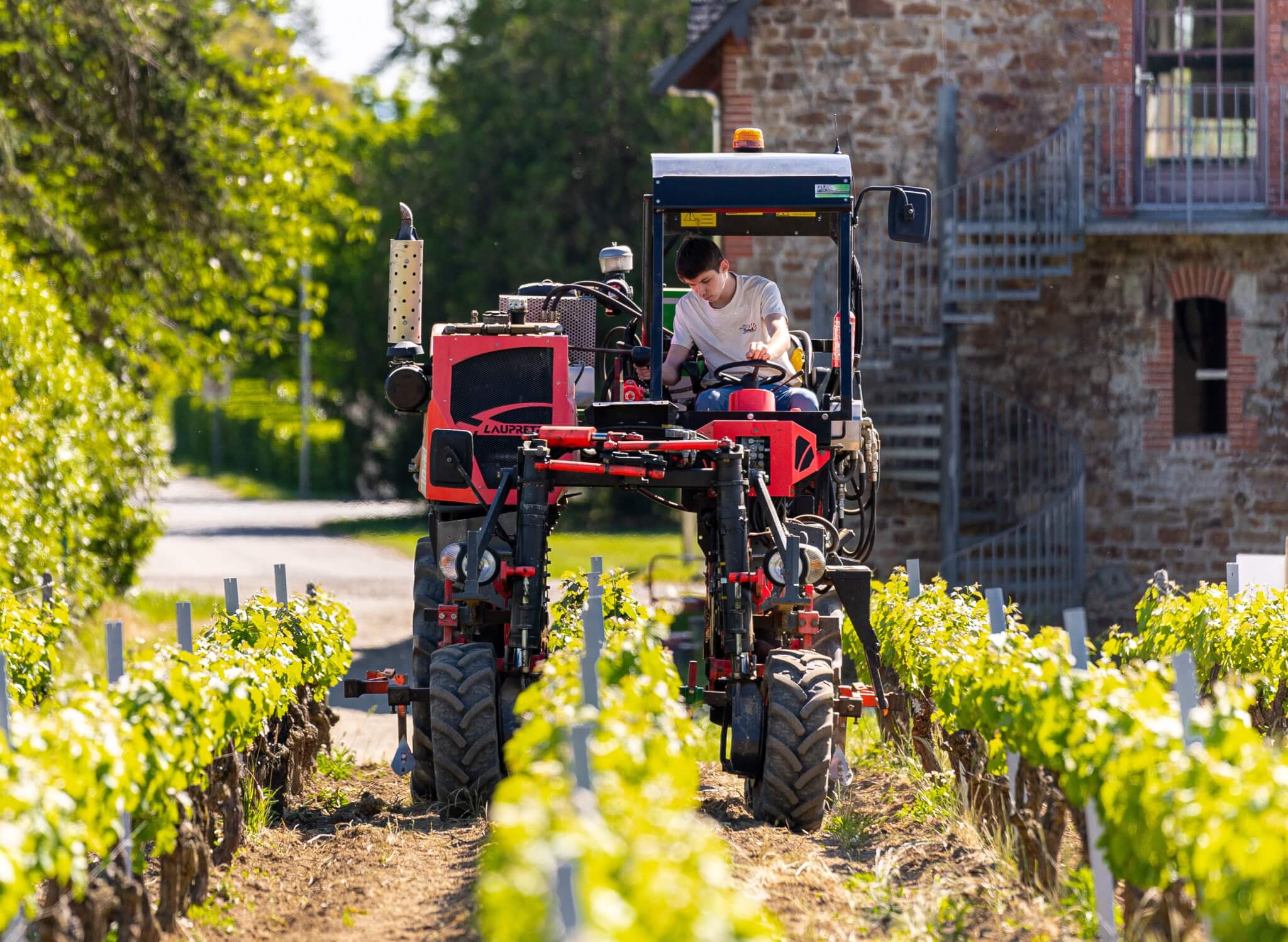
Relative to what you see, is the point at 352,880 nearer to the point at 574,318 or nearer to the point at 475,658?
the point at 475,658

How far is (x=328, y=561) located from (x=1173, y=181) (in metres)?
12.5

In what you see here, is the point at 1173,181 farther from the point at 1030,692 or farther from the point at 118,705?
the point at 118,705

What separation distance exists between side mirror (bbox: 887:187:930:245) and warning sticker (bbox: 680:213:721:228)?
876 millimetres

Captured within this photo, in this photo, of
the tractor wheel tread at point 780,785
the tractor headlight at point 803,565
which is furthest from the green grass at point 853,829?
the tractor headlight at point 803,565

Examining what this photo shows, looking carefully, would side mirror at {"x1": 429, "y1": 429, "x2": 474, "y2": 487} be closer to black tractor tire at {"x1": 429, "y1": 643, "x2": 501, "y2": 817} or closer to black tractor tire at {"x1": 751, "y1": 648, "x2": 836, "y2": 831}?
black tractor tire at {"x1": 429, "y1": 643, "x2": 501, "y2": 817}

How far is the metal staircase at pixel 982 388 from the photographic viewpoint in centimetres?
1697

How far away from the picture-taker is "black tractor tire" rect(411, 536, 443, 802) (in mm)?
8359

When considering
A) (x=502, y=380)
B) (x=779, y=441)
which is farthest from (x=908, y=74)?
(x=779, y=441)

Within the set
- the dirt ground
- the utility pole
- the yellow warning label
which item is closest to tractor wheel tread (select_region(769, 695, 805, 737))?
the dirt ground

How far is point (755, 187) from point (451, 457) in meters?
2.00

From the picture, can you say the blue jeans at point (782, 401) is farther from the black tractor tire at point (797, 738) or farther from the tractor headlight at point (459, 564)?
the black tractor tire at point (797, 738)

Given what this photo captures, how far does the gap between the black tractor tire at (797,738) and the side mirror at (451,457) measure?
182 cm

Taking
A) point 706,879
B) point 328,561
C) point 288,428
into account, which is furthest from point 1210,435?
point 288,428

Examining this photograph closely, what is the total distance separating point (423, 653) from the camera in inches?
354
